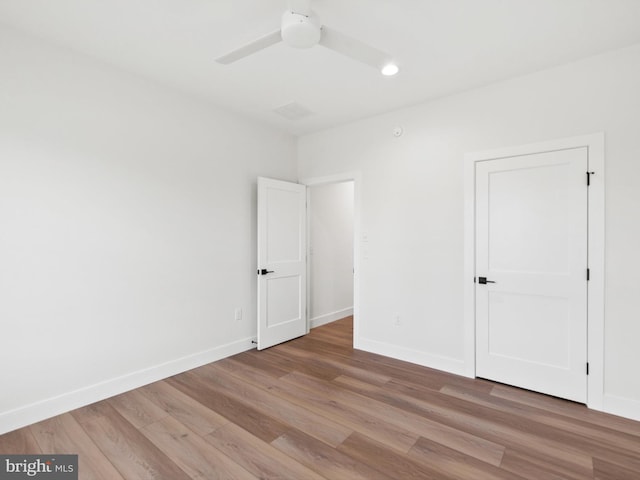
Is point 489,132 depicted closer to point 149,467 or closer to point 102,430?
point 149,467

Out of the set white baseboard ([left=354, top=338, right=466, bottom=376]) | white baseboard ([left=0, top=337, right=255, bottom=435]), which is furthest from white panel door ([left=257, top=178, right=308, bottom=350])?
white baseboard ([left=354, top=338, right=466, bottom=376])

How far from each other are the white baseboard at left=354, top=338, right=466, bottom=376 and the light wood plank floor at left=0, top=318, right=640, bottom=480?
0.48 feet

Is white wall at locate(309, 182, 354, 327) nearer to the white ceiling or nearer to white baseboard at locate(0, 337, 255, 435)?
white baseboard at locate(0, 337, 255, 435)

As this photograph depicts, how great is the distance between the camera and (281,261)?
4113 mm

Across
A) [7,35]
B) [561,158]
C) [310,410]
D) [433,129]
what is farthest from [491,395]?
[7,35]

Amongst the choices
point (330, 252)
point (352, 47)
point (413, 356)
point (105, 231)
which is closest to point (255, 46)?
point (352, 47)

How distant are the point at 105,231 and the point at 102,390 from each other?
1.30 m

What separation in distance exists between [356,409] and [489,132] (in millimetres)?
2680

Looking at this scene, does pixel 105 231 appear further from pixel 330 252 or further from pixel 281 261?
pixel 330 252

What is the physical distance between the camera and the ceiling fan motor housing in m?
1.74

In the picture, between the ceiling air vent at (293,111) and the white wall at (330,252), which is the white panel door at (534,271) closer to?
the ceiling air vent at (293,111)

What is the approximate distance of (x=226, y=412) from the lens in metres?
2.52

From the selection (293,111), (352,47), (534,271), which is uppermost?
(293,111)

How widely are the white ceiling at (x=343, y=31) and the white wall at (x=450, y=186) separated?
0.24 meters
